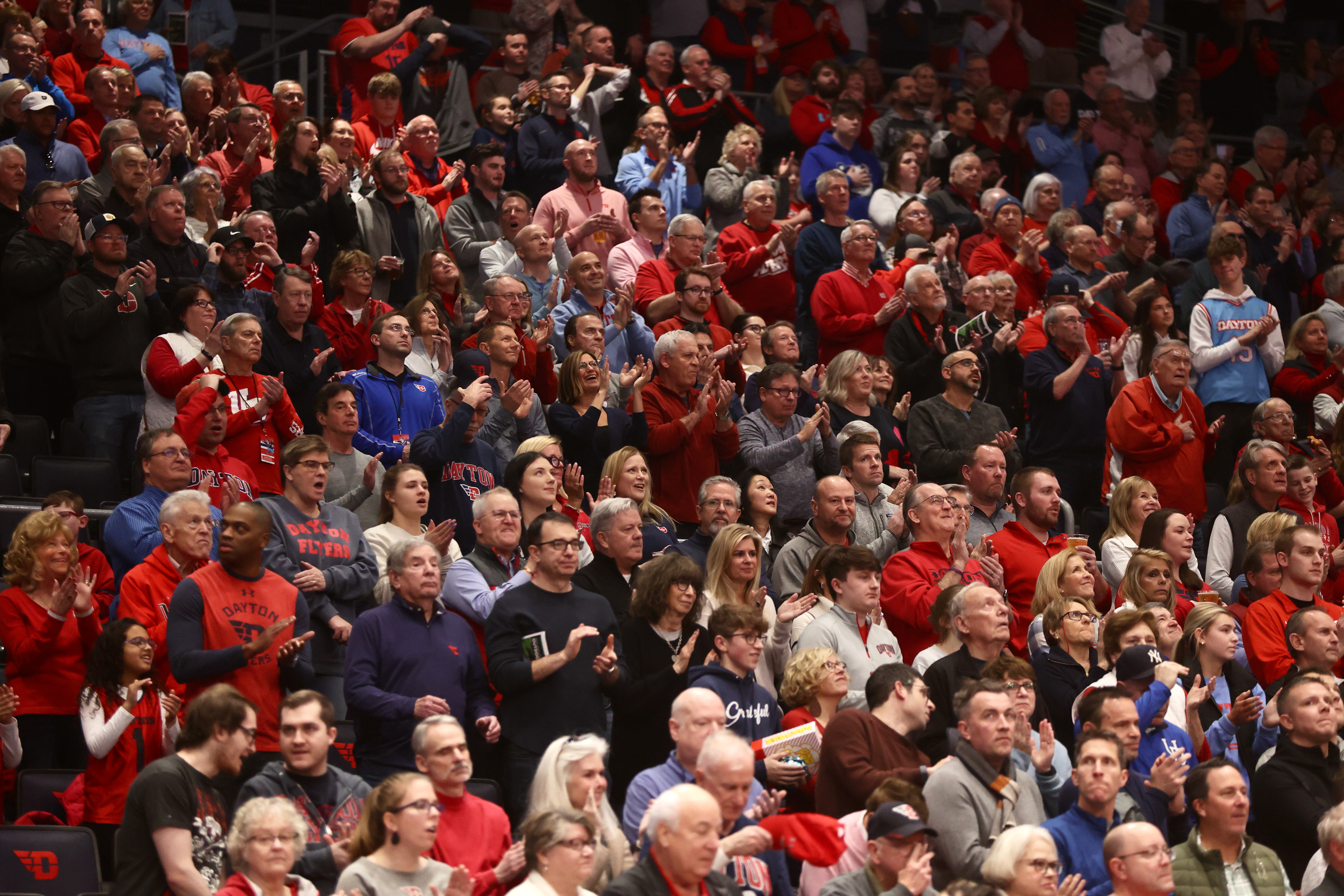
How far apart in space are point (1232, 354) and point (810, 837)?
5.65m

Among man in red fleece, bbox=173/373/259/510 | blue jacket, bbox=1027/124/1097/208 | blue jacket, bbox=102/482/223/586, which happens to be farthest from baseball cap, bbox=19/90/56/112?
blue jacket, bbox=1027/124/1097/208

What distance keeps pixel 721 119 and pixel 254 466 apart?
5.46 m

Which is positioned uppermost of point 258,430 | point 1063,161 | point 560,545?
point 560,545

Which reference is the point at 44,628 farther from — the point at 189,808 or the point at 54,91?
the point at 54,91

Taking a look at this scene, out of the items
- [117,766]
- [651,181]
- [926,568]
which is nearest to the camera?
[117,766]

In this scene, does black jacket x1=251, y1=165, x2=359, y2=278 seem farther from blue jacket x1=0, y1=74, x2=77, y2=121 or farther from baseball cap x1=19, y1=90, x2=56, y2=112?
blue jacket x1=0, y1=74, x2=77, y2=121

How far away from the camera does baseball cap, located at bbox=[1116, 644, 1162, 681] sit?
6.19 m

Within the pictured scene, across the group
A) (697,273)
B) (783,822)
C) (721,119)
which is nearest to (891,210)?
(721,119)

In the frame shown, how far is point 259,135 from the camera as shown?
380 inches

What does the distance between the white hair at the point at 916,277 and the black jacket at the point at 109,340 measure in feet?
12.9

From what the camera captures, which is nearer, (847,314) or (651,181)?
(847,314)

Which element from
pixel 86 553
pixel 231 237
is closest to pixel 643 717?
pixel 86 553

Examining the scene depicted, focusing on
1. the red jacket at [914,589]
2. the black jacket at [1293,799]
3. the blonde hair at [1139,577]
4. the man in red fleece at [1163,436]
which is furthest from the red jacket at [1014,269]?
the black jacket at [1293,799]

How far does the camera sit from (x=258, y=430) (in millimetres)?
7383
